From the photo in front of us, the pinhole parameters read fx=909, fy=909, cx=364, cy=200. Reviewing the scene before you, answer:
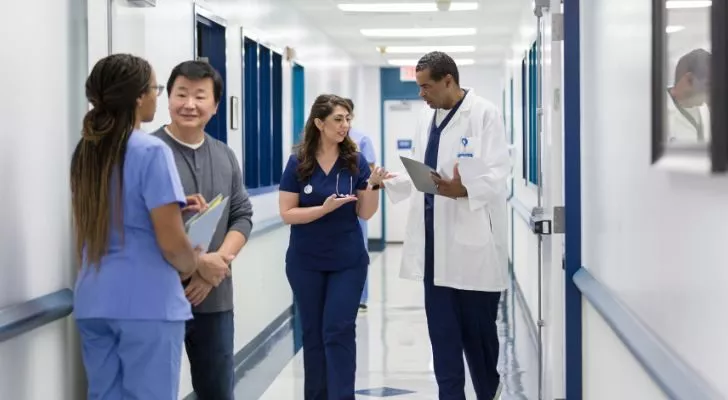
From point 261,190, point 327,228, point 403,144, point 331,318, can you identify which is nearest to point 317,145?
point 327,228

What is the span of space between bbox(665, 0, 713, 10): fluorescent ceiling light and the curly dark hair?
2.03m

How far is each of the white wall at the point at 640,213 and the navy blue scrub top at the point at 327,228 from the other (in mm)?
953

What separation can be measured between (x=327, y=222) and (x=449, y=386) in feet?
2.83

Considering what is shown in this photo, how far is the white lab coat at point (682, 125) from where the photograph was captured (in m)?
1.71

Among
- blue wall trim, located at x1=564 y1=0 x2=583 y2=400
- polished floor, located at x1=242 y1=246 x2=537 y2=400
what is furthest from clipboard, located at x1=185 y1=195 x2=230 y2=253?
polished floor, located at x1=242 y1=246 x2=537 y2=400

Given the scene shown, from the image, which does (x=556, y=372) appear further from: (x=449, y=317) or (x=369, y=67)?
(x=369, y=67)

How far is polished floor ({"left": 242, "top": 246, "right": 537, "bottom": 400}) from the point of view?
481cm

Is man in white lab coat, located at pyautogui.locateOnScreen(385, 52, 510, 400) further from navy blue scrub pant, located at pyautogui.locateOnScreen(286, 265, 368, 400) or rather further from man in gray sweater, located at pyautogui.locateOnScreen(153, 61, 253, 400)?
man in gray sweater, located at pyautogui.locateOnScreen(153, 61, 253, 400)

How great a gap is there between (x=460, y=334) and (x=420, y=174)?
74 cm

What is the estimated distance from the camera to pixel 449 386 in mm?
3838

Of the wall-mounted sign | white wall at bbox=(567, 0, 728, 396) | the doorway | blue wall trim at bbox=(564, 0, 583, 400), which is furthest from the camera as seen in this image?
the wall-mounted sign

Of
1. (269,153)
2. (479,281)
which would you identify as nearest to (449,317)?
(479,281)

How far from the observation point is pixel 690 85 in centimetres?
184

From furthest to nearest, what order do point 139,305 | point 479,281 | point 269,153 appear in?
point 269,153, point 479,281, point 139,305
